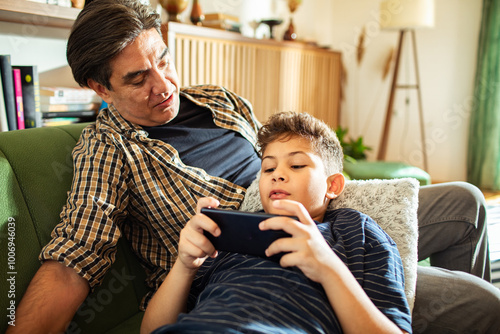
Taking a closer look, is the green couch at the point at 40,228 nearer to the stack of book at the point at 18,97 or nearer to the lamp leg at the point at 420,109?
the stack of book at the point at 18,97

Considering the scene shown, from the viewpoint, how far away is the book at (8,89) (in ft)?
4.88

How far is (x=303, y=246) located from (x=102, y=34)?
82cm

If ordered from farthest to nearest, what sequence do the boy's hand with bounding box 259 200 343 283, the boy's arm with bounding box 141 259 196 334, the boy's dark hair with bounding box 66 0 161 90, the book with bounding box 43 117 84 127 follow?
the book with bounding box 43 117 84 127, the boy's dark hair with bounding box 66 0 161 90, the boy's arm with bounding box 141 259 196 334, the boy's hand with bounding box 259 200 343 283

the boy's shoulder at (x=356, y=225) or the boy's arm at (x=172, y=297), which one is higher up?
the boy's shoulder at (x=356, y=225)

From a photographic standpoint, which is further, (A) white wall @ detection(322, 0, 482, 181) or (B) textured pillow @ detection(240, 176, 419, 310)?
(A) white wall @ detection(322, 0, 482, 181)

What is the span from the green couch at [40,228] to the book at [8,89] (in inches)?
13.0

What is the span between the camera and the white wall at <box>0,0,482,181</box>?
146 inches

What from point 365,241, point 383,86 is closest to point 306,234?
point 365,241

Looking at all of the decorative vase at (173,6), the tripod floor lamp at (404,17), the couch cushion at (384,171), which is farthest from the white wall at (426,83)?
the decorative vase at (173,6)

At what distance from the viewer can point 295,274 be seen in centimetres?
84

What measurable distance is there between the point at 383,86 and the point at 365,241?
11.7 ft

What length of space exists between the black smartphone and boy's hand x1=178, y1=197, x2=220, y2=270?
0.04 ft

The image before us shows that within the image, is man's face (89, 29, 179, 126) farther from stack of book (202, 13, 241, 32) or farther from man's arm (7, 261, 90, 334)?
stack of book (202, 13, 241, 32)

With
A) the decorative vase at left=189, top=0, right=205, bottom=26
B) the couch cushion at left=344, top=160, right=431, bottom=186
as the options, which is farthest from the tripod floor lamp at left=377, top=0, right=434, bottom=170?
the decorative vase at left=189, top=0, right=205, bottom=26
